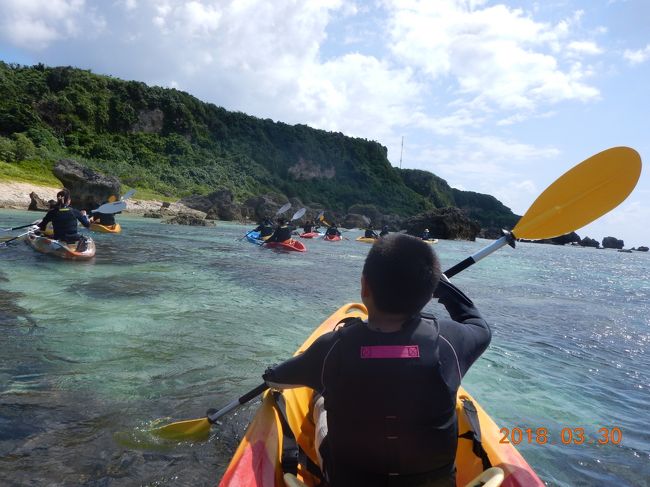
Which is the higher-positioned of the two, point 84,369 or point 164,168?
point 164,168

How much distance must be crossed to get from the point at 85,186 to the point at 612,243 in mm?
83743

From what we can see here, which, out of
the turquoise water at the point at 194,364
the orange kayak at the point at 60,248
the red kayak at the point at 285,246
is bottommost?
the turquoise water at the point at 194,364

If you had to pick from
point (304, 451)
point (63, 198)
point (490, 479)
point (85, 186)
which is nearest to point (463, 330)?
point (490, 479)

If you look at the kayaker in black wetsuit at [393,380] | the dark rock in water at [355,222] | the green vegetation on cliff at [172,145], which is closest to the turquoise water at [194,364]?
the kayaker in black wetsuit at [393,380]

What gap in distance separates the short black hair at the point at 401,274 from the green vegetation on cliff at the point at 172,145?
32.1 meters

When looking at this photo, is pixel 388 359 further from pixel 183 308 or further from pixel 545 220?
pixel 183 308

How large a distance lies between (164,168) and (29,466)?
167 ft

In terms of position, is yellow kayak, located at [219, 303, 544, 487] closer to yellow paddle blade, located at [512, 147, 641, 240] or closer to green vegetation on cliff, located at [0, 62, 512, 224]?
yellow paddle blade, located at [512, 147, 641, 240]

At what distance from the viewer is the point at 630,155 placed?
343cm

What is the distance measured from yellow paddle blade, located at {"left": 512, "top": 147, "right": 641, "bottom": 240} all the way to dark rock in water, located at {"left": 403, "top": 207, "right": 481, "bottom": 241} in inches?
1601

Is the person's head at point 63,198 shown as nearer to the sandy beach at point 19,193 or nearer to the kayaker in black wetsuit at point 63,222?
the kayaker in black wetsuit at point 63,222

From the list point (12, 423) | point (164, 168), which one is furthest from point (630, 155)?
point (164, 168)

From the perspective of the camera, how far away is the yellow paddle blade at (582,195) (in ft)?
11.5

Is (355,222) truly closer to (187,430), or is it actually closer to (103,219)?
(103,219)
